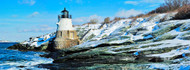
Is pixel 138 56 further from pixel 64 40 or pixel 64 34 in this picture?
pixel 64 34

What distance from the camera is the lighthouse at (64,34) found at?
36625 mm

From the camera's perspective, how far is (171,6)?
143 ft

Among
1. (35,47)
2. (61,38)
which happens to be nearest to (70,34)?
(61,38)

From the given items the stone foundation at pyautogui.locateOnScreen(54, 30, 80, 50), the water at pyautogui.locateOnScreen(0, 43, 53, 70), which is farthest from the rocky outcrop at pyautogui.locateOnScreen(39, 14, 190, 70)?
the stone foundation at pyautogui.locateOnScreen(54, 30, 80, 50)

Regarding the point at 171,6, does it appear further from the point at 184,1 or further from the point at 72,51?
the point at 72,51

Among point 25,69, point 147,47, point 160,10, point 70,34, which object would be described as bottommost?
point 25,69

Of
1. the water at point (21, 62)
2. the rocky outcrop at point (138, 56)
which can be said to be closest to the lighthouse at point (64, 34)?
the water at point (21, 62)

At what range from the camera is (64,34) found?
123ft

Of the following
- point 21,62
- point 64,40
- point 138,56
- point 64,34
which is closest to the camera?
point 138,56

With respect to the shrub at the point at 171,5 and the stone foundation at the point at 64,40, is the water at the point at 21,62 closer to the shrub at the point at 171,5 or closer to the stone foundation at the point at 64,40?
the stone foundation at the point at 64,40

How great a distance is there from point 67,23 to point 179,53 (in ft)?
95.4

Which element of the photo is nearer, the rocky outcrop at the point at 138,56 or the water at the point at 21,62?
Result: the rocky outcrop at the point at 138,56

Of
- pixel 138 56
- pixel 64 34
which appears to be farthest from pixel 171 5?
pixel 138 56

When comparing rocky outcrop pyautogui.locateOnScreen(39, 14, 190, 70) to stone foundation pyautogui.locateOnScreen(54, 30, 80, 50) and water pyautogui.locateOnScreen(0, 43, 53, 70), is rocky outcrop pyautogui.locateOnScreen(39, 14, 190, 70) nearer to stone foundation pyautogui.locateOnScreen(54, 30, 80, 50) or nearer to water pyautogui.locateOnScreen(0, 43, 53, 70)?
water pyautogui.locateOnScreen(0, 43, 53, 70)
